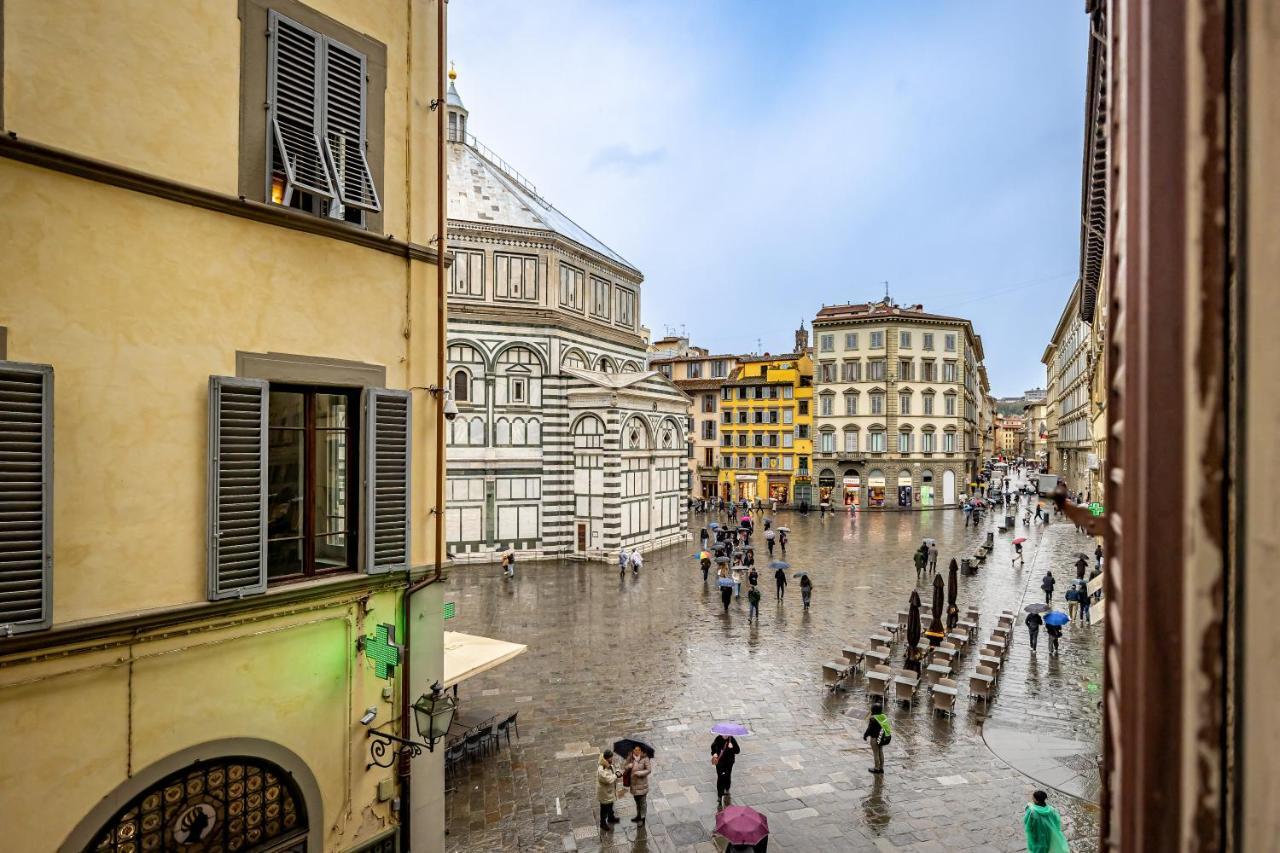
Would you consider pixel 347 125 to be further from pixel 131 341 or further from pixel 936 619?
pixel 936 619

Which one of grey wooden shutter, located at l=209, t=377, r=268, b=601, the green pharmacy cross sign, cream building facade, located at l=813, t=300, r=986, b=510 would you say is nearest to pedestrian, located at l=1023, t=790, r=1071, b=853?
the green pharmacy cross sign

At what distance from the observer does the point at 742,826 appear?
797cm

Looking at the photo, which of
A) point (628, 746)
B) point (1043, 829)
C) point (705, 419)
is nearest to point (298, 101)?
point (628, 746)

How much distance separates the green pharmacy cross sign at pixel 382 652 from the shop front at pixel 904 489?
49881 millimetres

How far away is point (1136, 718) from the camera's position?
5.49ft

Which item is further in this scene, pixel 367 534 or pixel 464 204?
pixel 464 204

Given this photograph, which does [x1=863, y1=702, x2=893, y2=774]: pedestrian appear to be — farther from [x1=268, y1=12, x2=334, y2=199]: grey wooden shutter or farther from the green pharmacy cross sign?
[x1=268, y1=12, x2=334, y2=199]: grey wooden shutter

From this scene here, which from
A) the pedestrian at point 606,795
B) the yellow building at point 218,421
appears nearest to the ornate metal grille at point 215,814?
the yellow building at point 218,421

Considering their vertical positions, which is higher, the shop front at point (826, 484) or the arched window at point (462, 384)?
the arched window at point (462, 384)

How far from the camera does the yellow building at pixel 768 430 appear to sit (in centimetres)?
5397

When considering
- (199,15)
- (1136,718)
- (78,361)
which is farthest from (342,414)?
(1136,718)

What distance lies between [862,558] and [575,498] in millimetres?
13319

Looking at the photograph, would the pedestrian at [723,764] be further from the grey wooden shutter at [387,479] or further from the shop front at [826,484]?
the shop front at [826,484]

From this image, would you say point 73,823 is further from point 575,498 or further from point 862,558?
point 862,558
